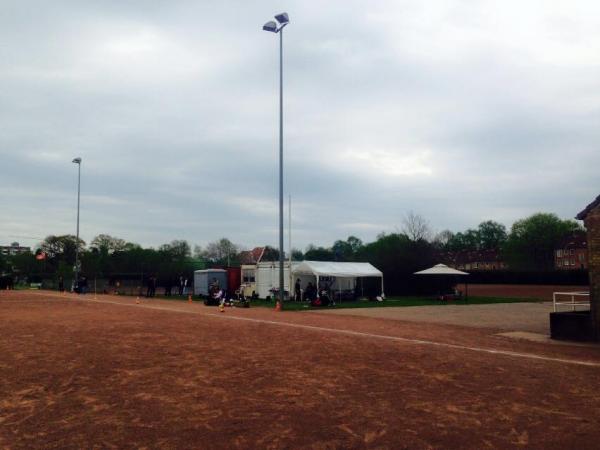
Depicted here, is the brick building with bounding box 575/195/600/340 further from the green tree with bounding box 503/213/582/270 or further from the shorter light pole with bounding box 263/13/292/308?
the green tree with bounding box 503/213/582/270

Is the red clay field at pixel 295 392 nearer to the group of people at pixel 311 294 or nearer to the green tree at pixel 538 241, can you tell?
the group of people at pixel 311 294

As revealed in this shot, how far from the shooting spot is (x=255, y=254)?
102 metres

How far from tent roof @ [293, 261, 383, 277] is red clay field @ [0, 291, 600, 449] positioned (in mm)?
19101

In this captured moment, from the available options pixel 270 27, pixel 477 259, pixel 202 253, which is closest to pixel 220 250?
pixel 202 253

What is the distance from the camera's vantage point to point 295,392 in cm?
771

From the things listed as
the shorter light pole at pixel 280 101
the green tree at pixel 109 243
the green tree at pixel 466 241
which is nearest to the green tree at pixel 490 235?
the green tree at pixel 466 241

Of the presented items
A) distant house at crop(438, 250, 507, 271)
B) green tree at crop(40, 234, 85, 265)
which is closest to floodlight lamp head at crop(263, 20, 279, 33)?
green tree at crop(40, 234, 85, 265)

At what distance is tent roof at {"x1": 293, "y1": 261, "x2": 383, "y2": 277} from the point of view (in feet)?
109

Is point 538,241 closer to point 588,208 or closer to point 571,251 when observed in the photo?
point 571,251

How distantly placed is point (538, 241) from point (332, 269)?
86625 millimetres

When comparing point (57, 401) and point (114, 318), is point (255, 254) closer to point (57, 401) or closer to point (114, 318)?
point (114, 318)

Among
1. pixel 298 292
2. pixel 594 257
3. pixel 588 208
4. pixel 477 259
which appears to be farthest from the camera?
pixel 477 259

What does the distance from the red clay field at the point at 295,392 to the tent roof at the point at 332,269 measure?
62.7 ft

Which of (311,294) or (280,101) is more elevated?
(280,101)
